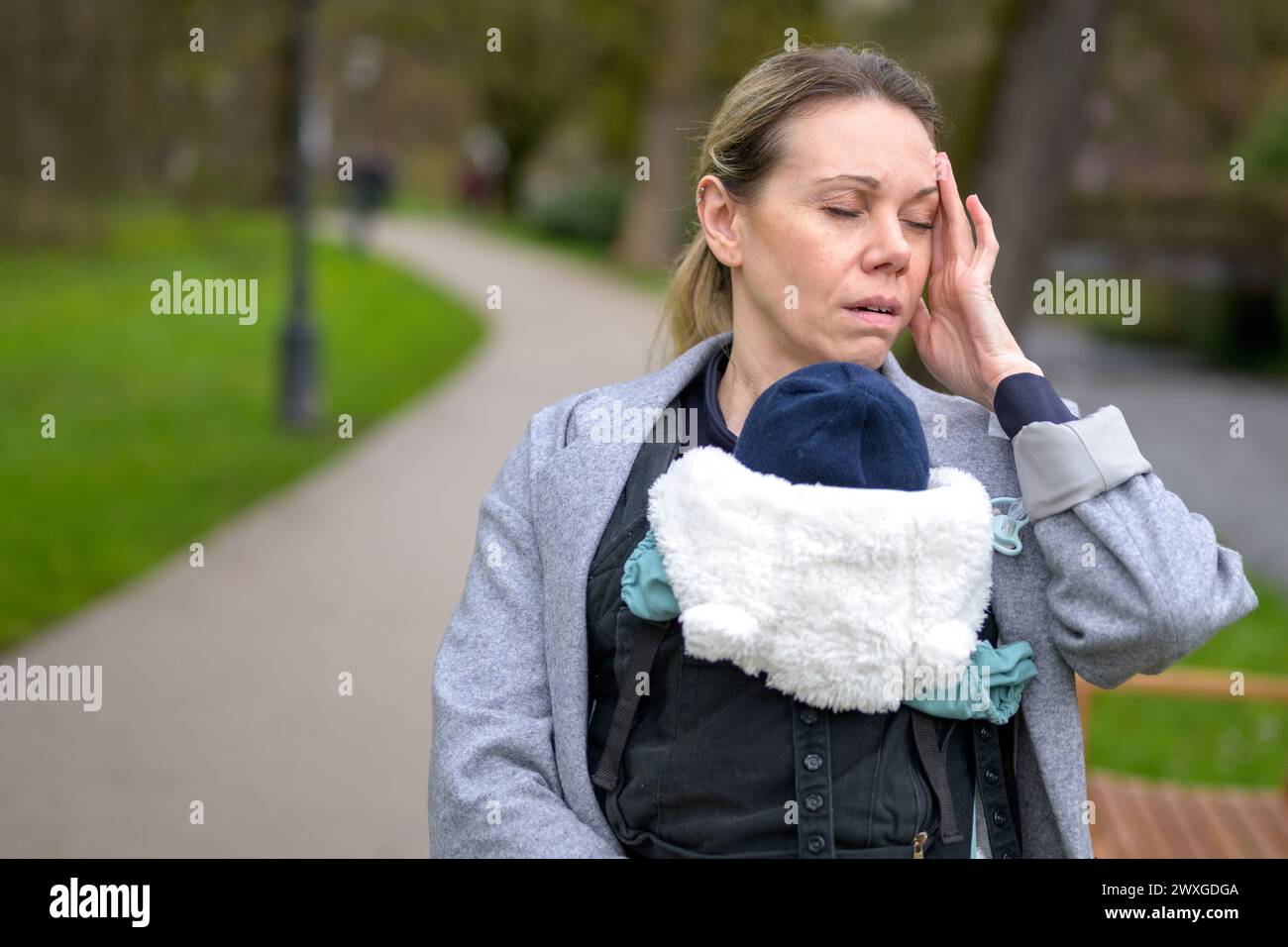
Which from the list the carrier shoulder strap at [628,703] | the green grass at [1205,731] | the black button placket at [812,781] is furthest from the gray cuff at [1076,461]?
the green grass at [1205,731]

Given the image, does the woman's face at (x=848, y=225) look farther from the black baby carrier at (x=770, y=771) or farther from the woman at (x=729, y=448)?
the black baby carrier at (x=770, y=771)

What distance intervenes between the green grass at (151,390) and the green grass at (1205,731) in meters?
4.91

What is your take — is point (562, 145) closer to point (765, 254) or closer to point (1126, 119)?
point (1126, 119)

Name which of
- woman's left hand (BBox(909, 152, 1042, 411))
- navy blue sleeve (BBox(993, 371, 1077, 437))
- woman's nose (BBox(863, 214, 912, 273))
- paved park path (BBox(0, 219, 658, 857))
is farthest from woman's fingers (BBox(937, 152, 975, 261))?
paved park path (BBox(0, 219, 658, 857))

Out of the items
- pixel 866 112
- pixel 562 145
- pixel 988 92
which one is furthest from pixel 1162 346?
pixel 562 145

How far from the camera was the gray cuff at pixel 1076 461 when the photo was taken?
2074 millimetres

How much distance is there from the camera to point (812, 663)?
1.96 meters

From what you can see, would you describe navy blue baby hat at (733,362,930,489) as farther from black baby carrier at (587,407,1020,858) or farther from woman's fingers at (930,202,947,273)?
woman's fingers at (930,202,947,273)

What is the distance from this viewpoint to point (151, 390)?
13805mm

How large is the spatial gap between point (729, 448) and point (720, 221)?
0.39 meters

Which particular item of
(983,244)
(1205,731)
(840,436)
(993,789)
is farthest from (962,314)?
(1205,731)

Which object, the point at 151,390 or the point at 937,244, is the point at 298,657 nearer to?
the point at 937,244

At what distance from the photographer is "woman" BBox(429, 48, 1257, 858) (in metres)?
2.06
